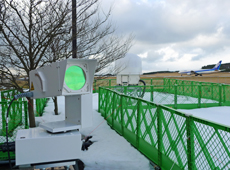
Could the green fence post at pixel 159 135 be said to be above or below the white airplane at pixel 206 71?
below

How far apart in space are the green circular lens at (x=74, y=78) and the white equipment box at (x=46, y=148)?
1.58 ft

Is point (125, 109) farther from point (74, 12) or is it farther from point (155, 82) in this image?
point (155, 82)

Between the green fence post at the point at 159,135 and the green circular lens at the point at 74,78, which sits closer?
the green circular lens at the point at 74,78

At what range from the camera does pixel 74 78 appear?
96.0 inches

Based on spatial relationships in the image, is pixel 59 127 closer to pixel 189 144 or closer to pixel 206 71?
pixel 189 144

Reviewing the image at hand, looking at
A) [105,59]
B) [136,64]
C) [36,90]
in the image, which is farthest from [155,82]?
[36,90]

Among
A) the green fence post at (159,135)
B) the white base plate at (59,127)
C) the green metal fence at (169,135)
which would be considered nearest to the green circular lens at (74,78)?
the white base plate at (59,127)

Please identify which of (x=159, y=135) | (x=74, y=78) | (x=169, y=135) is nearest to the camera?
(x=74, y=78)

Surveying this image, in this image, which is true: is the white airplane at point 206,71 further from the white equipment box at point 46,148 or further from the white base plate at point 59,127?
the white equipment box at point 46,148

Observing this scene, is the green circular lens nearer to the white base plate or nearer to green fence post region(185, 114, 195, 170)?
the white base plate

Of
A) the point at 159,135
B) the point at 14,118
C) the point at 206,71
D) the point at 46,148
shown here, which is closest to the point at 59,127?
the point at 46,148

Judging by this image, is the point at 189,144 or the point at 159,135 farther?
the point at 159,135

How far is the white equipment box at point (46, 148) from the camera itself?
226 centimetres

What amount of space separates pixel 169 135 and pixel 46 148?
2985mm
